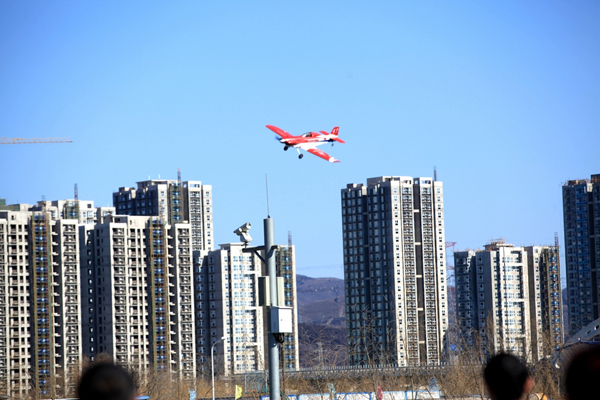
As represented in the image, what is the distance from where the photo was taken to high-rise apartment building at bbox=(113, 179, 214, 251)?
183 meters

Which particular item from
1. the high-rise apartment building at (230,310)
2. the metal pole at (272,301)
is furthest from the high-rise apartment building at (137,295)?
the metal pole at (272,301)

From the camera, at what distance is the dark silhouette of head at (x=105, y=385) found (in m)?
5.45

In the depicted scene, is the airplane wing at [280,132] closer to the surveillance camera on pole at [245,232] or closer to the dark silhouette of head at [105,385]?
the surveillance camera on pole at [245,232]

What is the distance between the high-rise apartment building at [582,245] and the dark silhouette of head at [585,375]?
151598mm

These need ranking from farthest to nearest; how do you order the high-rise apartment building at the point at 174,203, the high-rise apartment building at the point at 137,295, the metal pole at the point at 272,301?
the high-rise apartment building at the point at 174,203 → the high-rise apartment building at the point at 137,295 → the metal pole at the point at 272,301

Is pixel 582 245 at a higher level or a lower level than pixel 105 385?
higher

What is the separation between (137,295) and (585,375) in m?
135

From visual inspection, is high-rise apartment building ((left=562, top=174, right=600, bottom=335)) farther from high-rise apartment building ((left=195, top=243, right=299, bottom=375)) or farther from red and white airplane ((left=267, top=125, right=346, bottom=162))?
red and white airplane ((left=267, top=125, right=346, bottom=162))

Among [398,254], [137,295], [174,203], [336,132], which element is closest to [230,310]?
[137,295]

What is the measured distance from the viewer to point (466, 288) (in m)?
170

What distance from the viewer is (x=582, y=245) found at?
509 ft

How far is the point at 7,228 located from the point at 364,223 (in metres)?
63.6

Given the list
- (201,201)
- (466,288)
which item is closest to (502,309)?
(466,288)

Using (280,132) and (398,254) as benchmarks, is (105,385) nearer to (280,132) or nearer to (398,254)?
(280,132)
